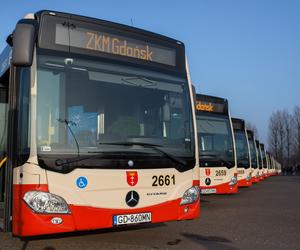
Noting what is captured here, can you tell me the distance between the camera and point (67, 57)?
21.1 feet

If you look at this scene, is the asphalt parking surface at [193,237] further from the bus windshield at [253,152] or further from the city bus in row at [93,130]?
the bus windshield at [253,152]

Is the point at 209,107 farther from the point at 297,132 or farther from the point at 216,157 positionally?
the point at 297,132

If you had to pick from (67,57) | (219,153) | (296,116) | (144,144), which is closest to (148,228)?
(144,144)

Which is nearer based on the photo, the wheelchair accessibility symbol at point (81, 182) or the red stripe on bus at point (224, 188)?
the wheelchair accessibility symbol at point (81, 182)

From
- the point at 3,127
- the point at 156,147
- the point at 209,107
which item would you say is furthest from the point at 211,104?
the point at 3,127

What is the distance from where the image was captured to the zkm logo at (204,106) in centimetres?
1379

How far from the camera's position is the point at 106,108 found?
6.57 m

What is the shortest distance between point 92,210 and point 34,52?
7.28 ft

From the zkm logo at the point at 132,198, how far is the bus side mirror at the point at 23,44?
2.24 m

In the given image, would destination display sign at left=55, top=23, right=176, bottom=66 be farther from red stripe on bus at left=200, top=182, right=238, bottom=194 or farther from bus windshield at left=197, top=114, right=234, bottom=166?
red stripe on bus at left=200, top=182, right=238, bottom=194

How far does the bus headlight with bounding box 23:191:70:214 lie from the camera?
5.93 meters

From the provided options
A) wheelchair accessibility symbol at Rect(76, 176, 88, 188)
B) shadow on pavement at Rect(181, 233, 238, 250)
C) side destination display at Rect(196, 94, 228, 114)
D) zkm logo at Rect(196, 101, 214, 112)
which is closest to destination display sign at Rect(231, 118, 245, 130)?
side destination display at Rect(196, 94, 228, 114)

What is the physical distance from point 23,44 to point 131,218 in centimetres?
274

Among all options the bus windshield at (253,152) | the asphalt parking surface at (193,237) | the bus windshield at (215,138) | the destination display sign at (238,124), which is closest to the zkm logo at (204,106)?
the bus windshield at (215,138)
